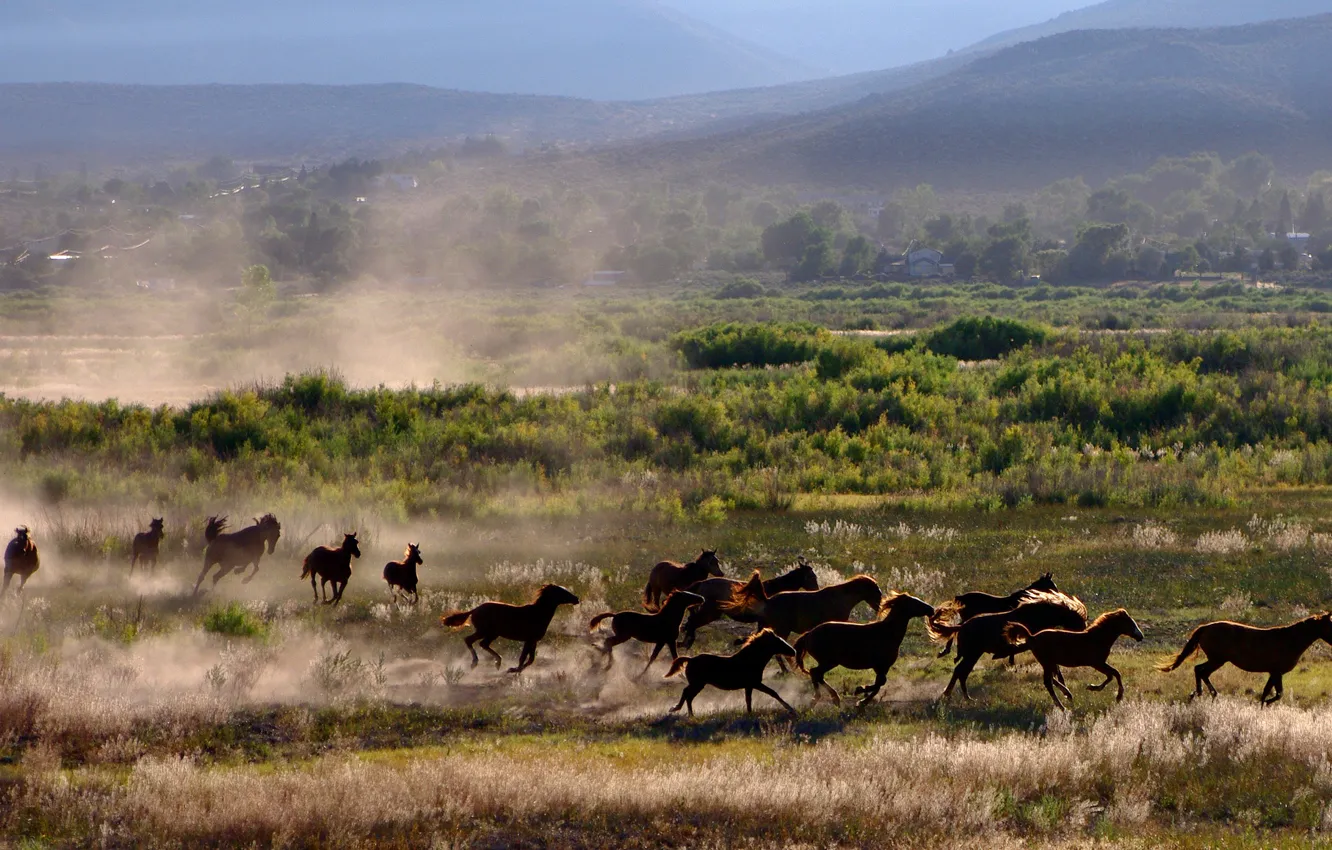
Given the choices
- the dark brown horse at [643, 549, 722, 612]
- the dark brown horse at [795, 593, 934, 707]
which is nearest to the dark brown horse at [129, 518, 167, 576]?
the dark brown horse at [643, 549, 722, 612]

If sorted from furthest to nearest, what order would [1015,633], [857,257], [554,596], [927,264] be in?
[857,257] → [927,264] → [554,596] → [1015,633]

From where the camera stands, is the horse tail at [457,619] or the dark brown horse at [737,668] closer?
the dark brown horse at [737,668]

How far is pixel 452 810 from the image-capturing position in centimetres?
927

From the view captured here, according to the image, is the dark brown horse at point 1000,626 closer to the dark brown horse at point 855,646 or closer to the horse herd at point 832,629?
the horse herd at point 832,629

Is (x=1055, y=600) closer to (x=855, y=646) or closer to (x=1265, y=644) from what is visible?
(x=1265, y=644)

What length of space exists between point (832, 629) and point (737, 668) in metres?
0.93

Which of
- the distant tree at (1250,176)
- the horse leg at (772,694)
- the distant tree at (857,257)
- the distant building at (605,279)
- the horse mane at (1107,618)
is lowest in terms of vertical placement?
the distant building at (605,279)

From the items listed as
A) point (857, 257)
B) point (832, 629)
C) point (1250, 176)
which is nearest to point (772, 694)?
point (832, 629)

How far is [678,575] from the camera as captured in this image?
14.7 m

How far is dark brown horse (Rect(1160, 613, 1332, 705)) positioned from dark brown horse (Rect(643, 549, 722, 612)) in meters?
5.09

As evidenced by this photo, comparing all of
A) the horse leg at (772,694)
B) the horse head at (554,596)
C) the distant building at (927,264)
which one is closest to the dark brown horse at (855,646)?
the horse leg at (772,694)

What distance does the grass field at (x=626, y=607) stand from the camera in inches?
369

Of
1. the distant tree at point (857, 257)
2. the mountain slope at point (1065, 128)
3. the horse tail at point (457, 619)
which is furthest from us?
the mountain slope at point (1065, 128)

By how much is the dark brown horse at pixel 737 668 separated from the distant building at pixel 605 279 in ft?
320
